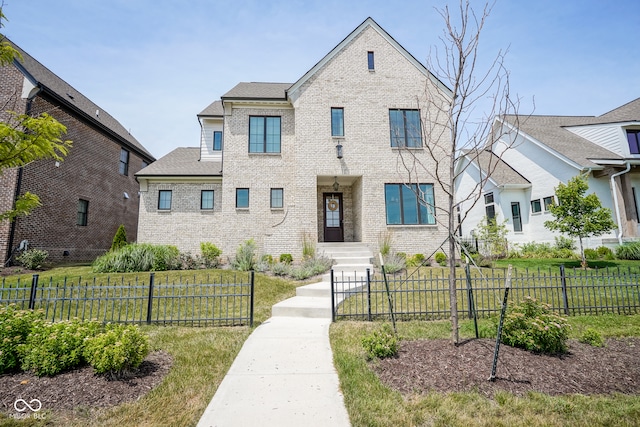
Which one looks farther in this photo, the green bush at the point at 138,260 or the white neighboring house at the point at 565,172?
the white neighboring house at the point at 565,172

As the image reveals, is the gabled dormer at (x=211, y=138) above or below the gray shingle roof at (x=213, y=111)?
below

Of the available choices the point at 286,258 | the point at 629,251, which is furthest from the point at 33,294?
the point at 629,251

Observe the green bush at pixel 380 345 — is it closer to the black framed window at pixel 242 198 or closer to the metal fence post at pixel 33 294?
the metal fence post at pixel 33 294

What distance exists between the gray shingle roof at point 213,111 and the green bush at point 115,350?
54.4 ft

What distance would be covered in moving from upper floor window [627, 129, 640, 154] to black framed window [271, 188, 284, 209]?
66.3 feet

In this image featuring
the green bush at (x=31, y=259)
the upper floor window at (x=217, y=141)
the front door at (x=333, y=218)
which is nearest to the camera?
the green bush at (x=31, y=259)

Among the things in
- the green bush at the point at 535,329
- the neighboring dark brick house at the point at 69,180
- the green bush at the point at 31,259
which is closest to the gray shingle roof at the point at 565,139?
the green bush at the point at 535,329

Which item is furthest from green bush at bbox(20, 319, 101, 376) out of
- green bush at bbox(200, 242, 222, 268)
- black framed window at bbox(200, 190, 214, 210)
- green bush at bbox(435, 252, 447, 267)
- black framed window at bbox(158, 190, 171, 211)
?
black framed window at bbox(158, 190, 171, 211)

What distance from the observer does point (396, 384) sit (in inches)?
151

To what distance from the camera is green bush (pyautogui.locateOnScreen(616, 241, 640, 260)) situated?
44.5 ft

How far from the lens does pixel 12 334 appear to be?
4207 millimetres

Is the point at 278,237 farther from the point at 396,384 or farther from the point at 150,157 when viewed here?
the point at 150,157

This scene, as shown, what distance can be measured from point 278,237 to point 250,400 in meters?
10.4

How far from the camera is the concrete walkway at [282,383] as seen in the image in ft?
10.4
